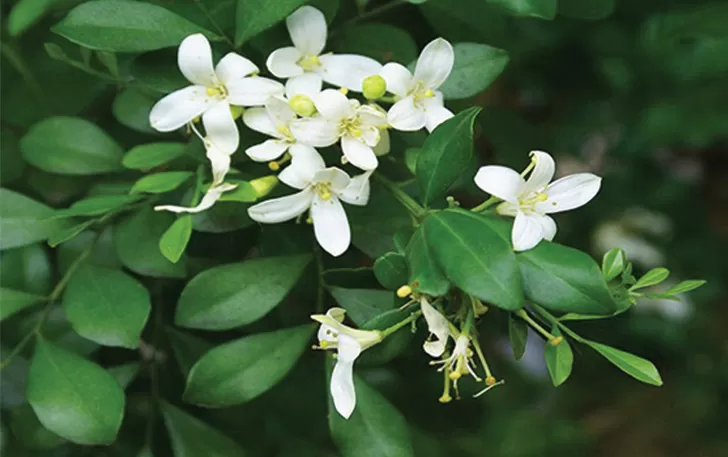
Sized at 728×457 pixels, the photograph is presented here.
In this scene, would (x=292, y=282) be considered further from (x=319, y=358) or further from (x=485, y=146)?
(x=485, y=146)

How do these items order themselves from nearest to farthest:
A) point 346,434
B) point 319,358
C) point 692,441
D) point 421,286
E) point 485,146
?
point 421,286, point 346,434, point 319,358, point 485,146, point 692,441

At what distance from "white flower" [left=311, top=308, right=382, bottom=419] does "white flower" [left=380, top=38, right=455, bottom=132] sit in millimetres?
127

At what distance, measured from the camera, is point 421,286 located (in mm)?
422

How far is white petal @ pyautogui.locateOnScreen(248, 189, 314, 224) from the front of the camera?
476 millimetres

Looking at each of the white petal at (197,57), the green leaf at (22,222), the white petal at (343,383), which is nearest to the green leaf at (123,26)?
the white petal at (197,57)

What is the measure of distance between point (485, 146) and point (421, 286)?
2.91ft

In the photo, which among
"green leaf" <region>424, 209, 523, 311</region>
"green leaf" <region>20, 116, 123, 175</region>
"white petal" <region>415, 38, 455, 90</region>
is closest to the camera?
"green leaf" <region>424, 209, 523, 311</region>

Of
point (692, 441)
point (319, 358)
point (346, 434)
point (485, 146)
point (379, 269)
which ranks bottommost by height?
point (692, 441)

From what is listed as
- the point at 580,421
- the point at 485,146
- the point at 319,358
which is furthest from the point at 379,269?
the point at 580,421

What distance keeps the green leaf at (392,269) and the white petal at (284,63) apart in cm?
14

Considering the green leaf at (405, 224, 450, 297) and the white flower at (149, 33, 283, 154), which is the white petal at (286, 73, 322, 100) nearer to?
the white flower at (149, 33, 283, 154)

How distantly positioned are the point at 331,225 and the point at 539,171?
13cm

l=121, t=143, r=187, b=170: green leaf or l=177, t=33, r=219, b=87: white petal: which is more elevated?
l=177, t=33, r=219, b=87: white petal

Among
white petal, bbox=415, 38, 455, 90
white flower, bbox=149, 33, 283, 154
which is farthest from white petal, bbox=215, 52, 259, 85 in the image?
white petal, bbox=415, 38, 455, 90
